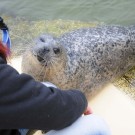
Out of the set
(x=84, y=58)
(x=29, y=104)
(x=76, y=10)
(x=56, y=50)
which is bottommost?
(x=76, y=10)

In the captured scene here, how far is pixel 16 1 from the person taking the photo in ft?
25.6

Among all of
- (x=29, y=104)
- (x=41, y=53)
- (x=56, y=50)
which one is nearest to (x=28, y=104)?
(x=29, y=104)

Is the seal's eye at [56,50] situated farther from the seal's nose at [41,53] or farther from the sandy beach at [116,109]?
the sandy beach at [116,109]

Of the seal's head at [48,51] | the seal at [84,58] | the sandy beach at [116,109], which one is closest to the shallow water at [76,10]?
the seal at [84,58]

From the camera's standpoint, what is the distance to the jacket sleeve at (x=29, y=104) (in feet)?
6.98

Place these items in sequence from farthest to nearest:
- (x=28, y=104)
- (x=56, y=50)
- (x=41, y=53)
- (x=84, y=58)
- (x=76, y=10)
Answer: (x=76, y=10)
(x=84, y=58)
(x=56, y=50)
(x=41, y=53)
(x=28, y=104)

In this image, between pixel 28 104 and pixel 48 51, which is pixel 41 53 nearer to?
pixel 48 51

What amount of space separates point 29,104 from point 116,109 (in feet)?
6.76

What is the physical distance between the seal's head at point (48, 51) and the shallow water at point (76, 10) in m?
2.73

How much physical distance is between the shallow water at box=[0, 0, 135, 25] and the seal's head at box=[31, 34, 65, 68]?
2.73m

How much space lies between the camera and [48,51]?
12.9 ft

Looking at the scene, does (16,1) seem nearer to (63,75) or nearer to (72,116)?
(63,75)

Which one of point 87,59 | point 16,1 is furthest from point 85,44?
point 16,1

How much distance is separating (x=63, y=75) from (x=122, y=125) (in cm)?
88
